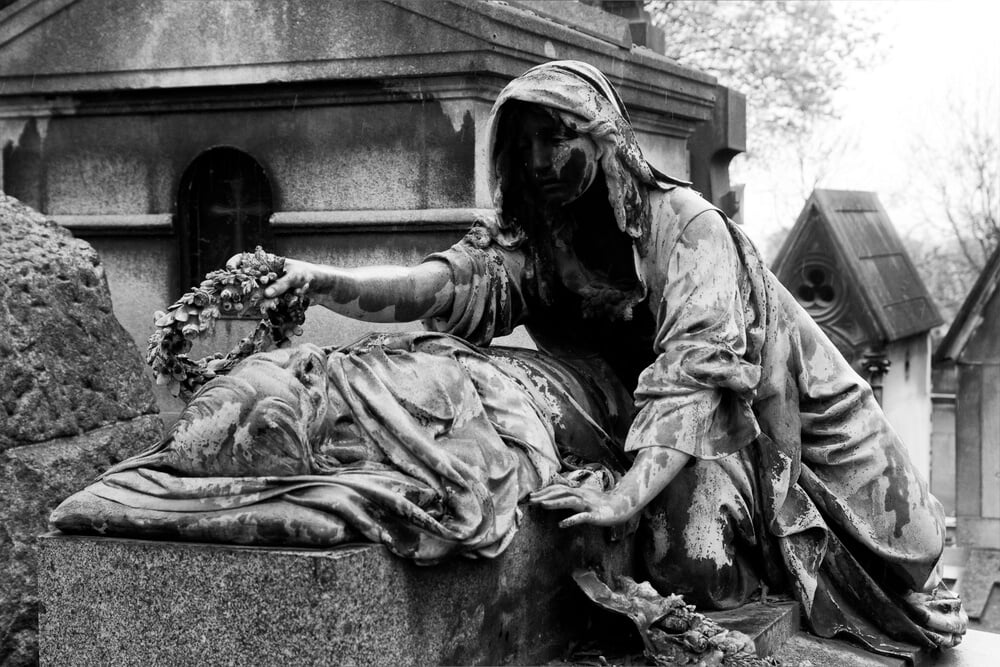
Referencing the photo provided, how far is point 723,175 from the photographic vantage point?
866 centimetres

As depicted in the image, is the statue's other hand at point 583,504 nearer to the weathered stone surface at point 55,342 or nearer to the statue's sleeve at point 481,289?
the statue's sleeve at point 481,289

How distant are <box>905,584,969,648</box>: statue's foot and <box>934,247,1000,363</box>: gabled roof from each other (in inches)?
297

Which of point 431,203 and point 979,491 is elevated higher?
point 431,203

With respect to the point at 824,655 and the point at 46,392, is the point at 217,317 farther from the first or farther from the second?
the point at 824,655

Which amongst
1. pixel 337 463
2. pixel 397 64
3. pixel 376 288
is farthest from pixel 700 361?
pixel 397 64

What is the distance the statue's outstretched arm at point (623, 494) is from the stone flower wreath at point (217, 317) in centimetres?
82

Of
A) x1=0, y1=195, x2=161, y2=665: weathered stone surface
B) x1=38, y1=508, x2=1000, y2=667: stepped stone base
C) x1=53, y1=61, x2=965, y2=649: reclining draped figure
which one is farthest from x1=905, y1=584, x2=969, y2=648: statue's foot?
x1=0, y1=195, x2=161, y2=665: weathered stone surface

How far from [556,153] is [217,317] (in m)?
1.20

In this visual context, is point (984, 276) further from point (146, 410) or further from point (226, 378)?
point (226, 378)

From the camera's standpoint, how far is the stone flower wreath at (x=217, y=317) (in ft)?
13.1

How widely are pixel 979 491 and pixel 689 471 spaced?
8648 mm

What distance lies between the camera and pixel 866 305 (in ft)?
41.8

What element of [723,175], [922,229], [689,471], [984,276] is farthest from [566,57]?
[922,229]

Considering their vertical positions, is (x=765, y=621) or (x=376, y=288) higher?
(x=376, y=288)
